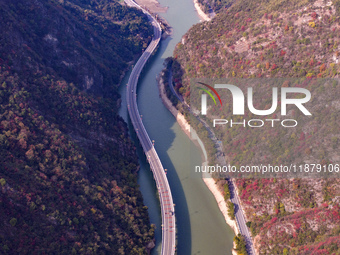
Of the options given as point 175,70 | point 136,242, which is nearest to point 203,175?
point 136,242

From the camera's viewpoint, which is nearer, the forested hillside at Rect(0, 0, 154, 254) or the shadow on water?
the forested hillside at Rect(0, 0, 154, 254)

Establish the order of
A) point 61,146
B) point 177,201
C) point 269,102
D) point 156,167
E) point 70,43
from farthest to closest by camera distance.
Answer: point 70,43 → point 156,167 → point 269,102 → point 177,201 → point 61,146

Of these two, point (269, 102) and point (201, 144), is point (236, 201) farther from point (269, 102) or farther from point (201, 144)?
point (269, 102)

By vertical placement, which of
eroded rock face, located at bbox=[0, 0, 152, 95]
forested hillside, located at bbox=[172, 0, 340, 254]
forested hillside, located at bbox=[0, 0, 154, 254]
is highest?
forested hillside, located at bbox=[172, 0, 340, 254]

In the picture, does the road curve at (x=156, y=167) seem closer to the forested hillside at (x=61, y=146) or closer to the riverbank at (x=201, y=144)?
the forested hillside at (x=61, y=146)

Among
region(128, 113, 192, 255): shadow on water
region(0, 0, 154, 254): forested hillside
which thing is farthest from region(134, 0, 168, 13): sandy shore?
region(128, 113, 192, 255): shadow on water

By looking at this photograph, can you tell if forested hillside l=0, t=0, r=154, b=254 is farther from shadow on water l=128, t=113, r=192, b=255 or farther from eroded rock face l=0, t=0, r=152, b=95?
shadow on water l=128, t=113, r=192, b=255

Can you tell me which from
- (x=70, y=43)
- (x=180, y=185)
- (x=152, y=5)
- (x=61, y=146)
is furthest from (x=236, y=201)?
(x=152, y=5)

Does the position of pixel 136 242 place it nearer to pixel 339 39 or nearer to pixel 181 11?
pixel 339 39
